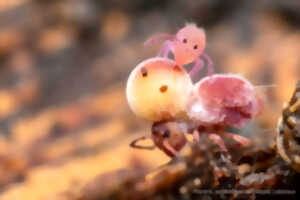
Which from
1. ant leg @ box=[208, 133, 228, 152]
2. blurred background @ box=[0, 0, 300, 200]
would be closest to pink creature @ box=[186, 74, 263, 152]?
ant leg @ box=[208, 133, 228, 152]

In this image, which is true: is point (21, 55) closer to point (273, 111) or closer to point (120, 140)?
point (120, 140)

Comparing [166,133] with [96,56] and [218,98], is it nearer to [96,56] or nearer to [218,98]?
[218,98]

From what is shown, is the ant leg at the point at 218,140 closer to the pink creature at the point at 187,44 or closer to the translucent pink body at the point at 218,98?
the translucent pink body at the point at 218,98

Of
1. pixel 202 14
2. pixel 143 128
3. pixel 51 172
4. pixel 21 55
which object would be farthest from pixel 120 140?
pixel 202 14

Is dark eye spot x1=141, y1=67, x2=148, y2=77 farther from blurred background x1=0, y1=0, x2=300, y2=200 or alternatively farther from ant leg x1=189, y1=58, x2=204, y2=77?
blurred background x1=0, y1=0, x2=300, y2=200

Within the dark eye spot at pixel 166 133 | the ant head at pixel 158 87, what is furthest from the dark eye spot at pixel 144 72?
the dark eye spot at pixel 166 133

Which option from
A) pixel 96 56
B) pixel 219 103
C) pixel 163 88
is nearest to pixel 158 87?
pixel 163 88
